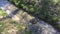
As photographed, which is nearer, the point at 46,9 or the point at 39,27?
the point at 39,27

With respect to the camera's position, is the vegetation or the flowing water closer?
the flowing water

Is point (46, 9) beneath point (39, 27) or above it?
above

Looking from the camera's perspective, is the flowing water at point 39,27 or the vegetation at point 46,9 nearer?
the flowing water at point 39,27

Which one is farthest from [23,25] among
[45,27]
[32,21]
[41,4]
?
[41,4]

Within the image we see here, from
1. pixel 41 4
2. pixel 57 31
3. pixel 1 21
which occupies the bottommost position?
pixel 57 31

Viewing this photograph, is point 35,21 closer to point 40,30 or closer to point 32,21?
point 32,21

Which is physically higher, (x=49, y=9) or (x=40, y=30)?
(x=49, y=9)

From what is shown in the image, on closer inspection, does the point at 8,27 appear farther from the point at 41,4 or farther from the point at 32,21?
the point at 41,4

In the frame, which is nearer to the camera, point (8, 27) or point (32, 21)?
point (8, 27)

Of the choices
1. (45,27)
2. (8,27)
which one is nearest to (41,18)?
(45,27)
